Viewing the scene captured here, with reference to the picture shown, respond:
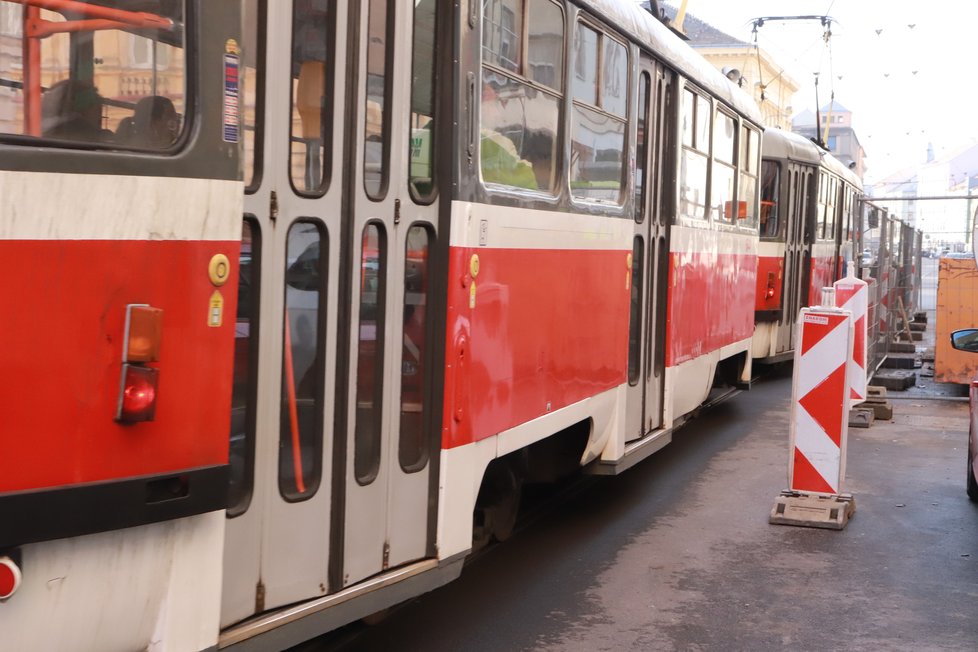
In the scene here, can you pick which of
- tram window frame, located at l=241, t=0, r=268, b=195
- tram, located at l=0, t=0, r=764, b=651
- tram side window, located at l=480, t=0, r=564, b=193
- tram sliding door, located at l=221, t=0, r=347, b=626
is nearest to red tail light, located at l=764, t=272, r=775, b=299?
tram, located at l=0, t=0, r=764, b=651

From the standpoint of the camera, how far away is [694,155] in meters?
9.54

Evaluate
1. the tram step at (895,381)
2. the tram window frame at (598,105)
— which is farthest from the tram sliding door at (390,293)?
the tram step at (895,381)

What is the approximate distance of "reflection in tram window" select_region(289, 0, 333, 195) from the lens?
4.08 m

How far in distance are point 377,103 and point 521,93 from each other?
131cm

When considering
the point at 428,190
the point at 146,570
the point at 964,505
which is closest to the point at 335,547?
the point at 146,570

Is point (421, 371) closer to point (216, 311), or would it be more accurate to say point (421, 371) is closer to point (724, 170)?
point (216, 311)

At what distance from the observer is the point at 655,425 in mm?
8703

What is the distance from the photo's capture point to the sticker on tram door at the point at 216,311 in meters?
3.57

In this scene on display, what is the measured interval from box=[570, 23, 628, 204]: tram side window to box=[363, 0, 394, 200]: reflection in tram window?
2.03 meters

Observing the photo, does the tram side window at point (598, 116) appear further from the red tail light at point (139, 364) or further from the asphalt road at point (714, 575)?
the red tail light at point (139, 364)

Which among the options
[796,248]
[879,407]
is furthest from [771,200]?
[879,407]

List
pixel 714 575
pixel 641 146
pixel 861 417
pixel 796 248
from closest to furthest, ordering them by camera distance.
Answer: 1. pixel 714 575
2. pixel 641 146
3. pixel 861 417
4. pixel 796 248

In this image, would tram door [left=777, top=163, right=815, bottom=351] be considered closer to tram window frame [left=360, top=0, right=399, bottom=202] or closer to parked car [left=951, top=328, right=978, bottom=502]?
parked car [left=951, top=328, right=978, bottom=502]

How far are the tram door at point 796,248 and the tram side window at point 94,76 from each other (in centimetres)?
1406
